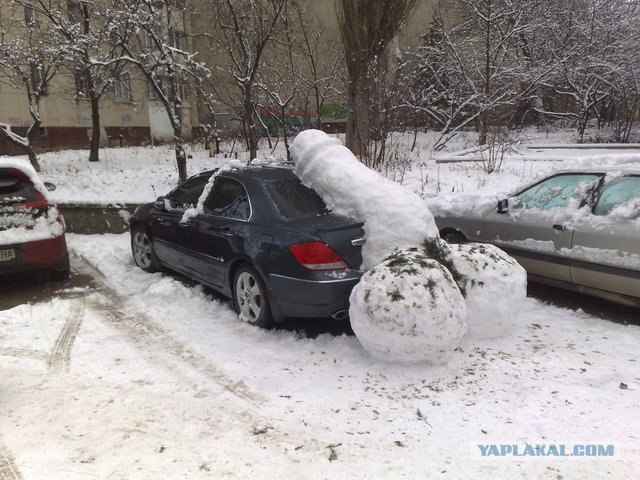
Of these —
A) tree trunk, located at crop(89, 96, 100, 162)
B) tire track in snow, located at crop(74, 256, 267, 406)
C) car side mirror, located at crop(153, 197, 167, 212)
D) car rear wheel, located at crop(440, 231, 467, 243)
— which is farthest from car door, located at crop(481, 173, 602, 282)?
tree trunk, located at crop(89, 96, 100, 162)

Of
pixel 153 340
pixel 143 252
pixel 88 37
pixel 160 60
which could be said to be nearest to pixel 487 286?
pixel 153 340

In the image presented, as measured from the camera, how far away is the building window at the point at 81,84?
42.3 ft

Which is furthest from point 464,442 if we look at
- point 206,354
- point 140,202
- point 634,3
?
point 634,3

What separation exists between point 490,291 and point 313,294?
1.49 metres

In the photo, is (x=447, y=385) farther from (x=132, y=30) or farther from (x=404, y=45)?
(x=404, y=45)

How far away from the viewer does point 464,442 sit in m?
2.86

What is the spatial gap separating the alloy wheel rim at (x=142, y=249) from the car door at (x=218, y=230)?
1301 mm

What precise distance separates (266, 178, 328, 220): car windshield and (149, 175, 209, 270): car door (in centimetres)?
125

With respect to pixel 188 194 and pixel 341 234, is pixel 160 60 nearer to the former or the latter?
pixel 188 194

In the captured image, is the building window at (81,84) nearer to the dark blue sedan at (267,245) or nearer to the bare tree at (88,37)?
the bare tree at (88,37)

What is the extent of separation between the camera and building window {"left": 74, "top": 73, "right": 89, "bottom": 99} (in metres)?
12.9

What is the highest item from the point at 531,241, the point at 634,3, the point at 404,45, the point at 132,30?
the point at 634,3

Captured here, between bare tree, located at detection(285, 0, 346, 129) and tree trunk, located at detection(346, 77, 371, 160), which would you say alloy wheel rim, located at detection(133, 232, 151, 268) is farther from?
bare tree, located at detection(285, 0, 346, 129)

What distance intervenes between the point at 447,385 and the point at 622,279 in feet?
6.86
